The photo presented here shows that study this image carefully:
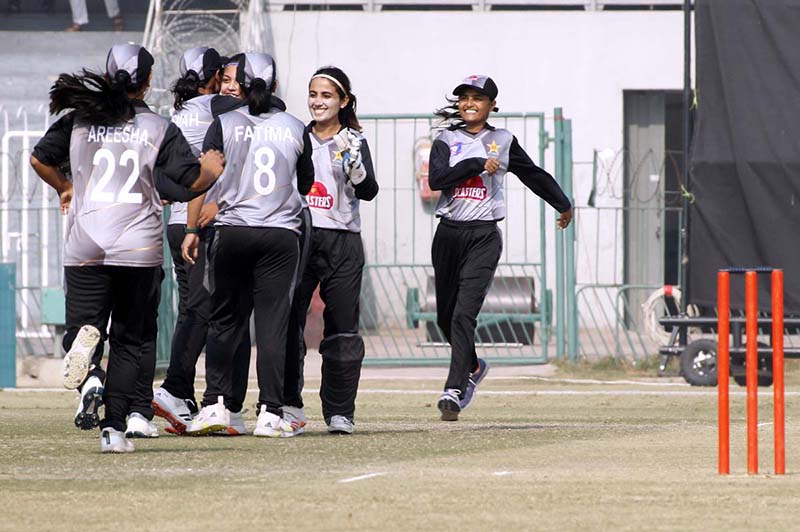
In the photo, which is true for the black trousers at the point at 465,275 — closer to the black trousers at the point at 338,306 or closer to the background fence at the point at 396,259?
the black trousers at the point at 338,306

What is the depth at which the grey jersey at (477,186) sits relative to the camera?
31.6 ft

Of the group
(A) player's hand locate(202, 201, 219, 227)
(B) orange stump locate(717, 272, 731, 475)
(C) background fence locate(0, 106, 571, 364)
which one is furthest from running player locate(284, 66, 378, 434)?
(C) background fence locate(0, 106, 571, 364)

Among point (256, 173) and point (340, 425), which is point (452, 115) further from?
point (340, 425)

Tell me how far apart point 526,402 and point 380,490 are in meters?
6.55

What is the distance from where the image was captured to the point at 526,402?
41.0 ft

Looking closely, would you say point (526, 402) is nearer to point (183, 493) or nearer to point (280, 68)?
point (183, 493)

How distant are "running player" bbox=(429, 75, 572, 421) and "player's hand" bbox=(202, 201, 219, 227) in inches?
72.8

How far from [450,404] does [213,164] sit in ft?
8.84

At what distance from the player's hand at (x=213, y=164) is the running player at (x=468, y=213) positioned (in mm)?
2425

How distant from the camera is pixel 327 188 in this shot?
28.2 feet

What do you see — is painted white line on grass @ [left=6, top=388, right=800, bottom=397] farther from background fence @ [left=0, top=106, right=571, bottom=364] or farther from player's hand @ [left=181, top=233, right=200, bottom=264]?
player's hand @ [left=181, top=233, right=200, bottom=264]

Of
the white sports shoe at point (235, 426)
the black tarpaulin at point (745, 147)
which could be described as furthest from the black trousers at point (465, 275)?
the black tarpaulin at point (745, 147)

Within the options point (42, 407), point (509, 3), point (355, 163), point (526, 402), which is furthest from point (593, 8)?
point (355, 163)

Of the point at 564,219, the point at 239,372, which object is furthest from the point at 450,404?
the point at 239,372
